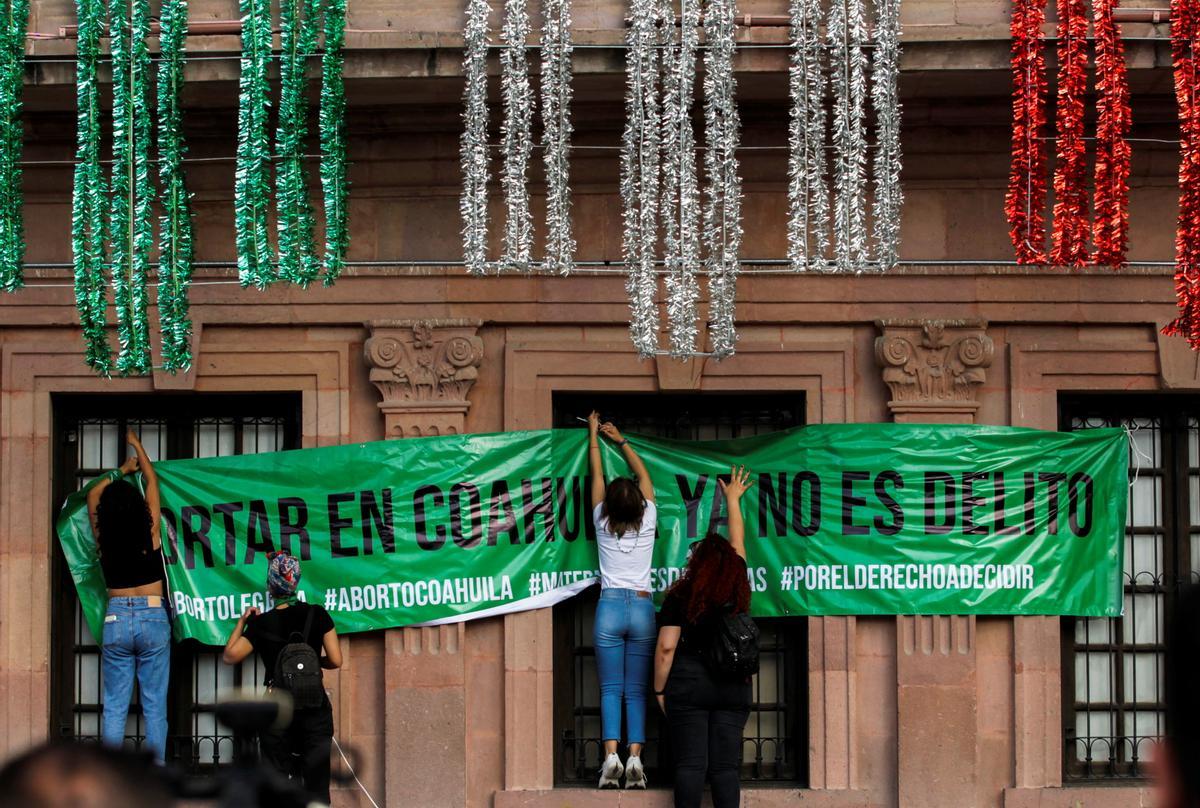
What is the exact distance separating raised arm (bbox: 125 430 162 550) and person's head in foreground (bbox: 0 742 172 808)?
8.33 meters

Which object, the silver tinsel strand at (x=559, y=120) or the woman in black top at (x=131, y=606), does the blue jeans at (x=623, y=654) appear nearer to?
the silver tinsel strand at (x=559, y=120)

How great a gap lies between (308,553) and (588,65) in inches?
136

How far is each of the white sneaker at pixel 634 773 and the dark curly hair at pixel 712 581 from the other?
1279mm

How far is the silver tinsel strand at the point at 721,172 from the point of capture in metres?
9.66

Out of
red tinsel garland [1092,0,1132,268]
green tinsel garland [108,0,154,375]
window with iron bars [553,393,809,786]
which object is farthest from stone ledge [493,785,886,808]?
red tinsel garland [1092,0,1132,268]

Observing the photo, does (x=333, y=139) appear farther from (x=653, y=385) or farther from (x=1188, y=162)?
(x=1188, y=162)

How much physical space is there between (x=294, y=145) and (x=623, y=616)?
3422 mm

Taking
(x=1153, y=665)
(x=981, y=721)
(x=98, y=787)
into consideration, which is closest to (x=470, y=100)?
(x=981, y=721)

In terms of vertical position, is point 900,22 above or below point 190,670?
above


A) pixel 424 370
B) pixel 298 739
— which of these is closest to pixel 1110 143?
pixel 424 370

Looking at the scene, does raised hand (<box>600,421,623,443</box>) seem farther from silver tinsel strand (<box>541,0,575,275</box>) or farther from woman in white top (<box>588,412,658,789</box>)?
silver tinsel strand (<box>541,0,575,275</box>)

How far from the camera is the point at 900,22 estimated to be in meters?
10.4

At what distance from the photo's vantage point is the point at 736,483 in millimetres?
10578

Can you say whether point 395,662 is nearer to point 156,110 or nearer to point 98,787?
point 156,110
